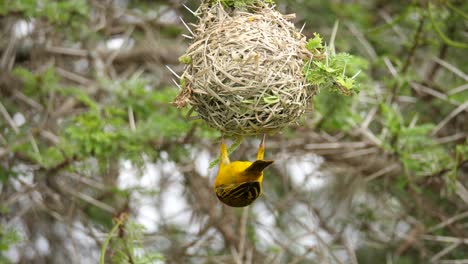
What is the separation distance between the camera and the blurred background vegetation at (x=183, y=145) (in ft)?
12.8

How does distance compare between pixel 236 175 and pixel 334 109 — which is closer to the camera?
pixel 236 175

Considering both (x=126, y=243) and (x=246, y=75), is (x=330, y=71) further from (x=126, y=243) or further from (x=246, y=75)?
(x=126, y=243)

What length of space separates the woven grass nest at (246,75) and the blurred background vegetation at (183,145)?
0.72m

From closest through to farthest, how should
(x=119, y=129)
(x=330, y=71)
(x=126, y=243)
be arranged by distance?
1. (x=330, y=71)
2. (x=126, y=243)
3. (x=119, y=129)

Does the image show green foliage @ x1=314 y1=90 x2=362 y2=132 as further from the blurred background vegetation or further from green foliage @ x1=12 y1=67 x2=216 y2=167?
green foliage @ x1=12 y1=67 x2=216 y2=167

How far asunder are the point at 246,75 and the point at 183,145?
1.59 metres

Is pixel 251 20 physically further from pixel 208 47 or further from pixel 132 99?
pixel 132 99

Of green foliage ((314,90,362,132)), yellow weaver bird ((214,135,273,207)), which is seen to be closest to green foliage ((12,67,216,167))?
green foliage ((314,90,362,132))

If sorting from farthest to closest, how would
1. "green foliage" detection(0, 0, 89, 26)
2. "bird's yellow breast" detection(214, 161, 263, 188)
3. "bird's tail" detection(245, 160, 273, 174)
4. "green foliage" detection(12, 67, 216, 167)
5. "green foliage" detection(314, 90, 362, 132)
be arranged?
1. "green foliage" detection(0, 0, 89, 26)
2. "green foliage" detection(314, 90, 362, 132)
3. "green foliage" detection(12, 67, 216, 167)
4. "bird's yellow breast" detection(214, 161, 263, 188)
5. "bird's tail" detection(245, 160, 273, 174)

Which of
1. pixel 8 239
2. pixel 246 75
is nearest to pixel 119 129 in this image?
pixel 8 239

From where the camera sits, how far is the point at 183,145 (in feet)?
13.3

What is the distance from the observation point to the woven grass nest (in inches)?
99.5

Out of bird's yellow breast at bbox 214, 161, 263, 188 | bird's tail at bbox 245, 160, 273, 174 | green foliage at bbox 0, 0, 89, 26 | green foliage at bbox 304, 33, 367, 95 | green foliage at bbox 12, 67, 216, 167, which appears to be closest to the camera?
green foliage at bbox 304, 33, 367, 95

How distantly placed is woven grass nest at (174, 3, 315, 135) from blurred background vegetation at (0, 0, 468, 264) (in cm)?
72
